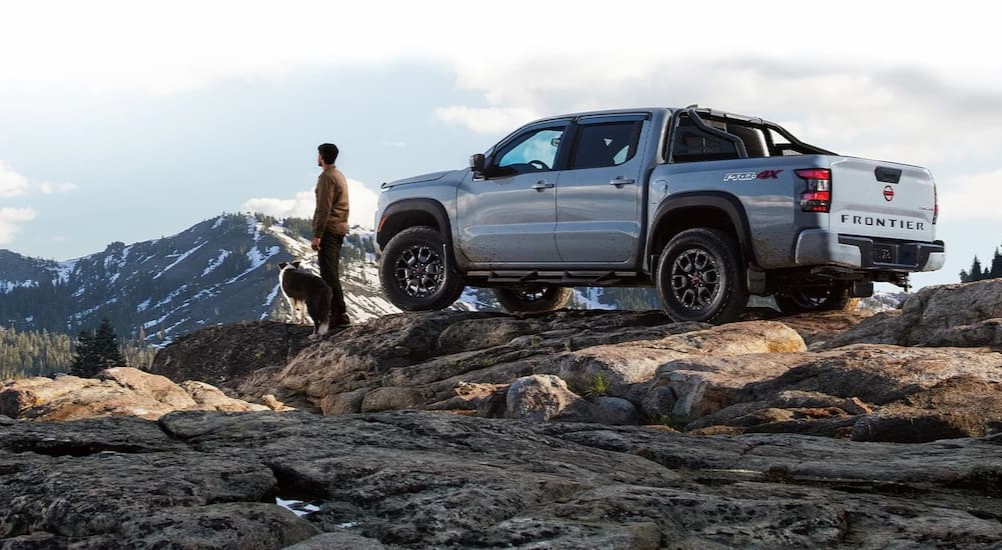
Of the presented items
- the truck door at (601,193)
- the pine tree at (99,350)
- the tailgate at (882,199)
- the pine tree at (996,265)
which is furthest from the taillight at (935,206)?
the pine tree at (996,265)

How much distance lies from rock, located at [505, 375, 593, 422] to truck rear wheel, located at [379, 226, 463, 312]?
5010 millimetres

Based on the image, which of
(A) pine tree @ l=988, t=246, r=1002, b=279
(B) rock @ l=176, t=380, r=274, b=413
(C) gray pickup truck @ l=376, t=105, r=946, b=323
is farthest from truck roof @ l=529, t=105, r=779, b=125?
(A) pine tree @ l=988, t=246, r=1002, b=279

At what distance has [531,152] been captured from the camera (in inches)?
492

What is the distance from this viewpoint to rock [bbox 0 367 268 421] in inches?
371

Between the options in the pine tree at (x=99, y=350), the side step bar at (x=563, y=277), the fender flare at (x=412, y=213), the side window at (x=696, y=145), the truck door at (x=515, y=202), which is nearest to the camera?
the side window at (x=696, y=145)

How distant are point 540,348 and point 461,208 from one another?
2400mm

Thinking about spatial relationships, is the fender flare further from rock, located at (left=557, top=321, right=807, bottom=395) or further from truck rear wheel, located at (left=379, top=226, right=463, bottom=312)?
rock, located at (left=557, top=321, right=807, bottom=395)

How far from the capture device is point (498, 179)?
1264cm

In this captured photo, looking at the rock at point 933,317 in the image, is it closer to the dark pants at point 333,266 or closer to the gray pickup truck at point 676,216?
the gray pickup truck at point 676,216

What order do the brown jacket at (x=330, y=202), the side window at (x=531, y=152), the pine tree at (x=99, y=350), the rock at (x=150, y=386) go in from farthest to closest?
the pine tree at (x=99, y=350), the brown jacket at (x=330, y=202), the side window at (x=531, y=152), the rock at (x=150, y=386)

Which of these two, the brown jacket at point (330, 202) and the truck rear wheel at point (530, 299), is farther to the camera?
the truck rear wheel at point (530, 299)

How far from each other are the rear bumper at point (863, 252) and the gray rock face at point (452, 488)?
5.59m

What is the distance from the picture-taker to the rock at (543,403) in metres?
8.25

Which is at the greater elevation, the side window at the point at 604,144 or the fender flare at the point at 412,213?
the side window at the point at 604,144
